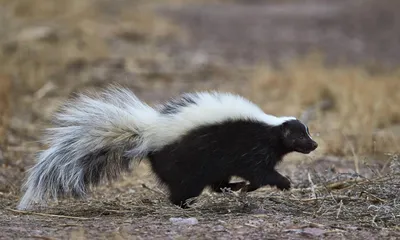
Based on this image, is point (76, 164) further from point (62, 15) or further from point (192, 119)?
point (62, 15)

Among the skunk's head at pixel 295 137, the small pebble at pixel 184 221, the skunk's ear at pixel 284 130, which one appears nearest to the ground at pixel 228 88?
the small pebble at pixel 184 221

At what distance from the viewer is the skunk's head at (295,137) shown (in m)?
6.18

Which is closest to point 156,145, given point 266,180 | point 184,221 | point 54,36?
point 184,221

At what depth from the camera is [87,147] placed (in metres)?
5.80

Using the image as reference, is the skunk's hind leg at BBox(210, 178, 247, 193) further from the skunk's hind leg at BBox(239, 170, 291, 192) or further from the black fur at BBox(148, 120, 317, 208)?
the skunk's hind leg at BBox(239, 170, 291, 192)

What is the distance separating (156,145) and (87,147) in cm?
→ 44

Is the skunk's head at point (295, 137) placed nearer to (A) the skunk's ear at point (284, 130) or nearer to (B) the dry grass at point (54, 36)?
(A) the skunk's ear at point (284, 130)

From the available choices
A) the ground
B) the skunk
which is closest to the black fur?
the skunk

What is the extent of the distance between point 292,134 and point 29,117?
15.6ft

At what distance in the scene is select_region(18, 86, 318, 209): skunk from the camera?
580 centimetres

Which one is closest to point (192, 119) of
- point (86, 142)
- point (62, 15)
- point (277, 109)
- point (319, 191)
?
point (86, 142)

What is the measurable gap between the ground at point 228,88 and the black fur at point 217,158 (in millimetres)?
162

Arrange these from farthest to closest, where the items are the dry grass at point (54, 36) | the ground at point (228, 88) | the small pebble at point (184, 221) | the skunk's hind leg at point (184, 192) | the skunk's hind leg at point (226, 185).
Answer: the dry grass at point (54, 36) < the skunk's hind leg at point (226, 185) < the skunk's hind leg at point (184, 192) < the ground at point (228, 88) < the small pebble at point (184, 221)

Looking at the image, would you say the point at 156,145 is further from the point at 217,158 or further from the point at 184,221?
the point at 184,221
